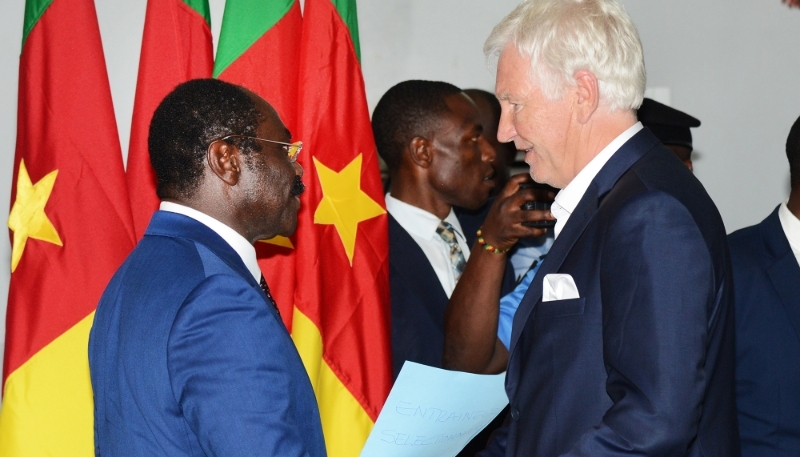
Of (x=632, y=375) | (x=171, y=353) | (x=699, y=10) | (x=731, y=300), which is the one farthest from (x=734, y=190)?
(x=171, y=353)

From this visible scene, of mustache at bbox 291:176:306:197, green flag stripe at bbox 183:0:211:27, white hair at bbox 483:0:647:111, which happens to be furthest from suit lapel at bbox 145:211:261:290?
green flag stripe at bbox 183:0:211:27

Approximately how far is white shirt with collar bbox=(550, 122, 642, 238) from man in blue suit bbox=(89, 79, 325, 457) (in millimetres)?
527

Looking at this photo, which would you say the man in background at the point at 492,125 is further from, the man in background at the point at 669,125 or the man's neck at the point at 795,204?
the man's neck at the point at 795,204

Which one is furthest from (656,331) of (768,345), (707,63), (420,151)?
(707,63)

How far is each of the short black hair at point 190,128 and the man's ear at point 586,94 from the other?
1.91ft

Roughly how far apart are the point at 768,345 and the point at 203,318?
1269mm

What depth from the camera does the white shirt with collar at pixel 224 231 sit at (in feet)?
4.80

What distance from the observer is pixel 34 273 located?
2.07m

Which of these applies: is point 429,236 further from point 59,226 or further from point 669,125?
point 59,226

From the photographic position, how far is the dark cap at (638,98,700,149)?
262 cm

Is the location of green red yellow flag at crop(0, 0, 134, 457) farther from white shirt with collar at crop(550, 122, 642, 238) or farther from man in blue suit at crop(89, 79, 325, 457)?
white shirt with collar at crop(550, 122, 642, 238)

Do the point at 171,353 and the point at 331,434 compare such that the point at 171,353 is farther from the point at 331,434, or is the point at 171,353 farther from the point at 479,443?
the point at 479,443

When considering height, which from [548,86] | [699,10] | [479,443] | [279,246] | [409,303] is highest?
[699,10]

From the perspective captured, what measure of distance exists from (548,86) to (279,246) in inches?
45.1
